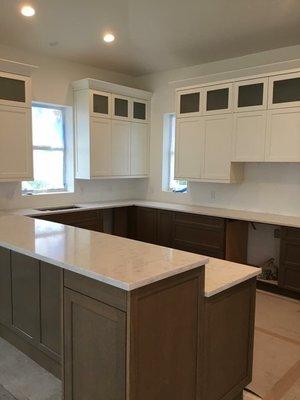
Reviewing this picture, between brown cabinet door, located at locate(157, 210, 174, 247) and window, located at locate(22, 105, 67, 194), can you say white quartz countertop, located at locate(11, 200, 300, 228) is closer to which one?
brown cabinet door, located at locate(157, 210, 174, 247)

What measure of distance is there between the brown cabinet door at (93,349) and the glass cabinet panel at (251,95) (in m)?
3.44

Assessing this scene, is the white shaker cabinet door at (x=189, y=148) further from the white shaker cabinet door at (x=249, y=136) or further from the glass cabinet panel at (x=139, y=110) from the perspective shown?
the glass cabinet panel at (x=139, y=110)

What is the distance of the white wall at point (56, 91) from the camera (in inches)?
191

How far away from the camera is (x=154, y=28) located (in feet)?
14.4

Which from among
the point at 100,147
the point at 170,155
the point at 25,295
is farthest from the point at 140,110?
the point at 25,295

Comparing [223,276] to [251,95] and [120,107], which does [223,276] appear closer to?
[251,95]

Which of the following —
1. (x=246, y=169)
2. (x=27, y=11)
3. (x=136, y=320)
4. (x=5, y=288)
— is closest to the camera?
(x=136, y=320)

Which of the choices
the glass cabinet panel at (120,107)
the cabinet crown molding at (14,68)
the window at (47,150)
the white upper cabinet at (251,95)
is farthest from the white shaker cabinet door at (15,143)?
the white upper cabinet at (251,95)

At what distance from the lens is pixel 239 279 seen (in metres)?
2.08

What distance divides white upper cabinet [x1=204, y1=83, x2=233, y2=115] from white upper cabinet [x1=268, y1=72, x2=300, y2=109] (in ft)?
1.82

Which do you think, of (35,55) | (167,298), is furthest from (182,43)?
(167,298)

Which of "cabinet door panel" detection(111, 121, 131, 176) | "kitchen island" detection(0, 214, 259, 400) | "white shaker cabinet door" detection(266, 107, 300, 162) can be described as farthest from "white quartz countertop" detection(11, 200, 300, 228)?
"kitchen island" detection(0, 214, 259, 400)

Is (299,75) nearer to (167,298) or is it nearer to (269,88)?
(269,88)

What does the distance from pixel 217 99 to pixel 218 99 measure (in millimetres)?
16
